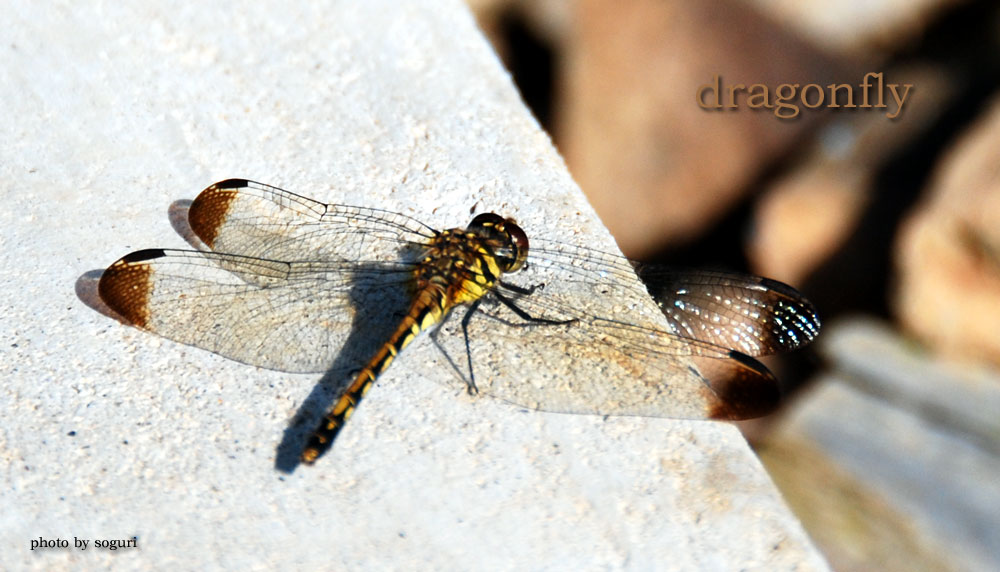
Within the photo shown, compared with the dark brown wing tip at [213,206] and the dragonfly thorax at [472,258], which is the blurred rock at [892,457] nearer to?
the dragonfly thorax at [472,258]

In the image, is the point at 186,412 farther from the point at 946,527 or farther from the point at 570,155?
the point at 570,155

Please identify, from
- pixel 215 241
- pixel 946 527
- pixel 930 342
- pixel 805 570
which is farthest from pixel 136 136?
pixel 930 342

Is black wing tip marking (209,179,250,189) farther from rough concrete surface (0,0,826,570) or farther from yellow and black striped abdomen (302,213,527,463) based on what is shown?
yellow and black striped abdomen (302,213,527,463)

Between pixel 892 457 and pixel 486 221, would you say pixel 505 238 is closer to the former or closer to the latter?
pixel 486 221

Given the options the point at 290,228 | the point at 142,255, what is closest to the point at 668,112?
the point at 290,228

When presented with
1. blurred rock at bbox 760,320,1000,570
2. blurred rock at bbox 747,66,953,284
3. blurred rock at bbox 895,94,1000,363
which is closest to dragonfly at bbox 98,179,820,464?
blurred rock at bbox 760,320,1000,570
